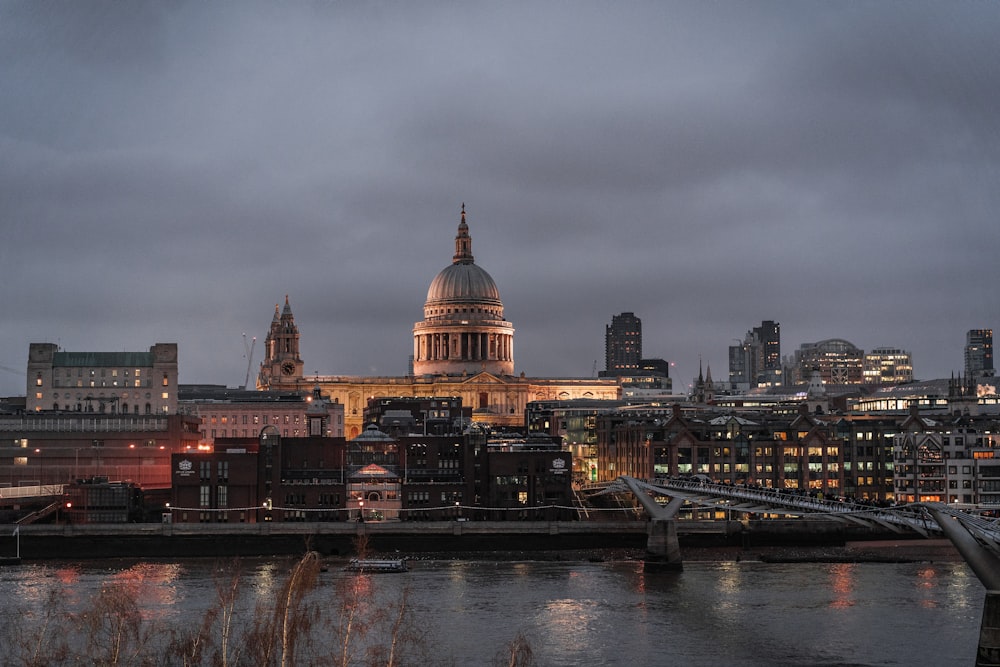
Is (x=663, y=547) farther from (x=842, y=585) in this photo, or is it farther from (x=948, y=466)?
(x=948, y=466)

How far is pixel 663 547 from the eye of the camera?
10712 centimetres

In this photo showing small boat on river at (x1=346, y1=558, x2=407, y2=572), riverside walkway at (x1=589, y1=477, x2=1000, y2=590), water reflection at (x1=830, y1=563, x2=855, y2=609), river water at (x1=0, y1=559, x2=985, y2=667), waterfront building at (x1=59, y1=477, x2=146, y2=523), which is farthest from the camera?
waterfront building at (x1=59, y1=477, x2=146, y2=523)

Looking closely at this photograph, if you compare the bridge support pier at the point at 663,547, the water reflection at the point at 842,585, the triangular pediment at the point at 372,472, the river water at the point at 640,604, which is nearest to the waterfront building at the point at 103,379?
the triangular pediment at the point at 372,472

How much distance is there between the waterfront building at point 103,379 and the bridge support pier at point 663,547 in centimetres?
9279

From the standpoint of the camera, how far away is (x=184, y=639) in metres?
64.1

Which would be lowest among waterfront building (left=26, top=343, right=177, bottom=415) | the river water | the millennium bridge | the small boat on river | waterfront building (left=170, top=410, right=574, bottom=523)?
the river water

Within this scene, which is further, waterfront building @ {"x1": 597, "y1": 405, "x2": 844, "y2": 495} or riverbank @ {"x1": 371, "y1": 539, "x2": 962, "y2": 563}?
waterfront building @ {"x1": 597, "y1": 405, "x2": 844, "y2": 495}

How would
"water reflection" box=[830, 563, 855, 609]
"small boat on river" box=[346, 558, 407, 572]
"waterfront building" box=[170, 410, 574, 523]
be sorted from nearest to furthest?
"water reflection" box=[830, 563, 855, 609], "small boat on river" box=[346, 558, 407, 572], "waterfront building" box=[170, 410, 574, 523]

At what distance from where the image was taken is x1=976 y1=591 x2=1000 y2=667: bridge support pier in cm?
6562

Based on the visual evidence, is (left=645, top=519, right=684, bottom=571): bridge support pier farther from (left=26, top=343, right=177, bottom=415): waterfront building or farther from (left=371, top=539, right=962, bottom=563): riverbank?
(left=26, top=343, right=177, bottom=415): waterfront building

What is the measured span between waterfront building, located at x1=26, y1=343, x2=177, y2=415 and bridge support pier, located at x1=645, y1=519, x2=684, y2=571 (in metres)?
92.8

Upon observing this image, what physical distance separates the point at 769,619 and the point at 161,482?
78.2 metres

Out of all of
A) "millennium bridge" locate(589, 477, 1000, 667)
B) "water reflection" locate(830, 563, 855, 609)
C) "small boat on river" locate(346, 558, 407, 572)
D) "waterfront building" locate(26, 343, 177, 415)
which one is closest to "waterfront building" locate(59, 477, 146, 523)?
"small boat on river" locate(346, 558, 407, 572)

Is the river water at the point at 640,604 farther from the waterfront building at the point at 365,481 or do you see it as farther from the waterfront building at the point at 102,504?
the waterfront building at the point at 365,481
